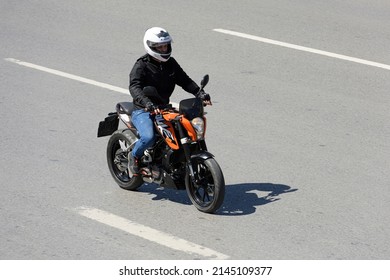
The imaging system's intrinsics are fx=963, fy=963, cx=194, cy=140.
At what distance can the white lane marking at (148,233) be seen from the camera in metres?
8.62

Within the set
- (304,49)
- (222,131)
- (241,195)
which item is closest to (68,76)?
(222,131)

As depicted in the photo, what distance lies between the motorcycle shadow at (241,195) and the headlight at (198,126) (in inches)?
31.2

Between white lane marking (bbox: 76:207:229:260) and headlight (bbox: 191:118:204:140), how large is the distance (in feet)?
3.51

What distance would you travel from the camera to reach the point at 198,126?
9.52 metres

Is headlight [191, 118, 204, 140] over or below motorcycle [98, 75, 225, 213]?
over

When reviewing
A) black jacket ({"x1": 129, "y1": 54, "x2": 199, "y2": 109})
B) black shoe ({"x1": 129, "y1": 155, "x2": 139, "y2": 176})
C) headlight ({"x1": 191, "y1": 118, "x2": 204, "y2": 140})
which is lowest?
black shoe ({"x1": 129, "y1": 155, "x2": 139, "y2": 176})

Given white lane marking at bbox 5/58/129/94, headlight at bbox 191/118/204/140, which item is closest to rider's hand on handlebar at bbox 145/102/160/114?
headlight at bbox 191/118/204/140

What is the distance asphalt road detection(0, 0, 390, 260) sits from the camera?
8984 millimetres

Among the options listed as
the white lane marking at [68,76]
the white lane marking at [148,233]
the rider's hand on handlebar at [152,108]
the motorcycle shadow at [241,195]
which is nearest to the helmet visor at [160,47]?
the rider's hand on handlebar at [152,108]

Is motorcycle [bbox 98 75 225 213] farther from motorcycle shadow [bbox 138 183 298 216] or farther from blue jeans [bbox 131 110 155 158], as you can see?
motorcycle shadow [bbox 138 183 298 216]

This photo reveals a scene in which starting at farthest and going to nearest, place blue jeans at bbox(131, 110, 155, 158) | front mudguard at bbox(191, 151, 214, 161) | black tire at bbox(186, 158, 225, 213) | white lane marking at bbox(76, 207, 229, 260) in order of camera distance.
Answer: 1. blue jeans at bbox(131, 110, 155, 158)
2. front mudguard at bbox(191, 151, 214, 161)
3. black tire at bbox(186, 158, 225, 213)
4. white lane marking at bbox(76, 207, 229, 260)

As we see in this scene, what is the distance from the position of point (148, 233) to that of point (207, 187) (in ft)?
2.84

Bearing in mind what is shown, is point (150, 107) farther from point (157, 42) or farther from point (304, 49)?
point (304, 49)
